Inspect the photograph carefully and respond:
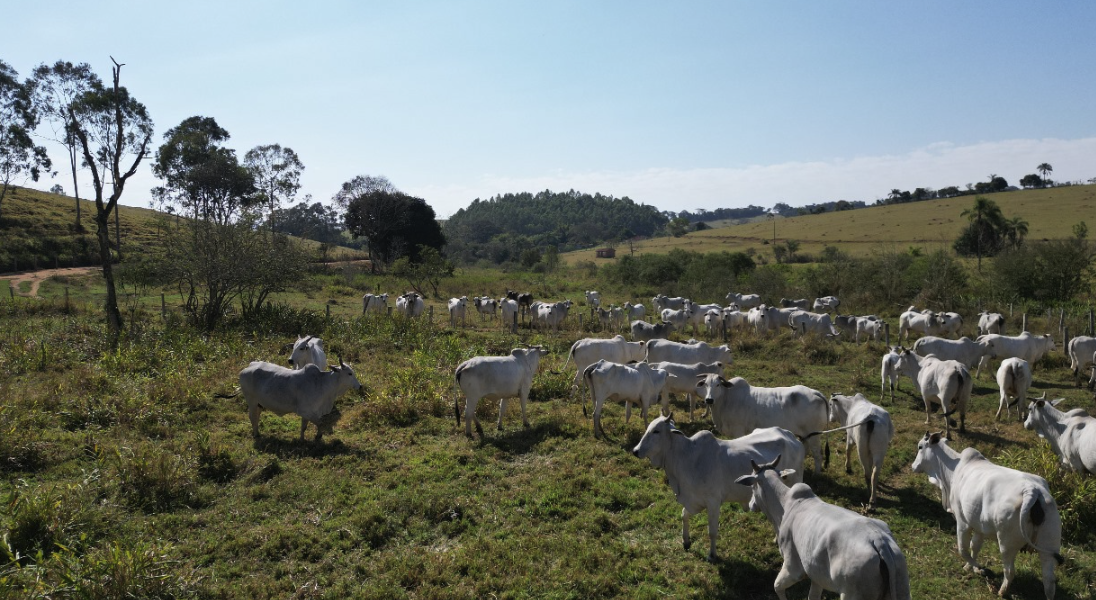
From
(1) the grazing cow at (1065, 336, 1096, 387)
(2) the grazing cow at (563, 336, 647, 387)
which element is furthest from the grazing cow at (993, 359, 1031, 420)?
(2) the grazing cow at (563, 336, 647, 387)

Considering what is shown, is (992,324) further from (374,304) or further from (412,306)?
(374,304)

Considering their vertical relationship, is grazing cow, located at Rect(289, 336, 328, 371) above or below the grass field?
above

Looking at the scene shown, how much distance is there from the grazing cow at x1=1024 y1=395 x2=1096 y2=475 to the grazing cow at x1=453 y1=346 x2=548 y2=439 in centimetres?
748

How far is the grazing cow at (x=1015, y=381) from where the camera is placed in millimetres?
11422

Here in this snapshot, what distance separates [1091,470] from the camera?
7352 mm

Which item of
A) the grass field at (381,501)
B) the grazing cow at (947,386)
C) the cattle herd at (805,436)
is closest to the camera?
the cattle herd at (805,436)

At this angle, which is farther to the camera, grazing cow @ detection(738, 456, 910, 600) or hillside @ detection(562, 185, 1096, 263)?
hillside @ detection(562, 185, 1096, 263)

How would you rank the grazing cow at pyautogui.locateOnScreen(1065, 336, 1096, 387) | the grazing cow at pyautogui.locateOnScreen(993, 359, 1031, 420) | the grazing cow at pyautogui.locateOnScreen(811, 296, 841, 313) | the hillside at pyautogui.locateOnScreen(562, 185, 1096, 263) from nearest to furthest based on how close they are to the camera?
the grazing cow at pyautogui.locateOnScreen(993, 359, 1031, 420)
the grazing cow at pyautogui.locateOnScreen(1065, 336, 1096, 387)
the grazing cow at pyautogui.locateOnScreen(811, 296, 841, 313)
the hillside at pyautogui.locateOnScreen(562, 185, 1096, 263)

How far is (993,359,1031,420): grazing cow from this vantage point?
11.4m

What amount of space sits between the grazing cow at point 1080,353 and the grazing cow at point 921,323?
4303mm

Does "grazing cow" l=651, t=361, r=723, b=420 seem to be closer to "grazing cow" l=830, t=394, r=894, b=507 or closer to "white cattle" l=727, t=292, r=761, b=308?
"grazing cow" l=830, t=394, r=894, b=507

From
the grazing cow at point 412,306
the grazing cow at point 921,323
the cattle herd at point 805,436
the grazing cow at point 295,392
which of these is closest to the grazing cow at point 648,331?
the cattle herd at point 805,436

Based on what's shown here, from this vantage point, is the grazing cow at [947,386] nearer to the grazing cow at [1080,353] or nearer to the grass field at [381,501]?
the grass field at [381,501]

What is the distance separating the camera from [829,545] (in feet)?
15.5
